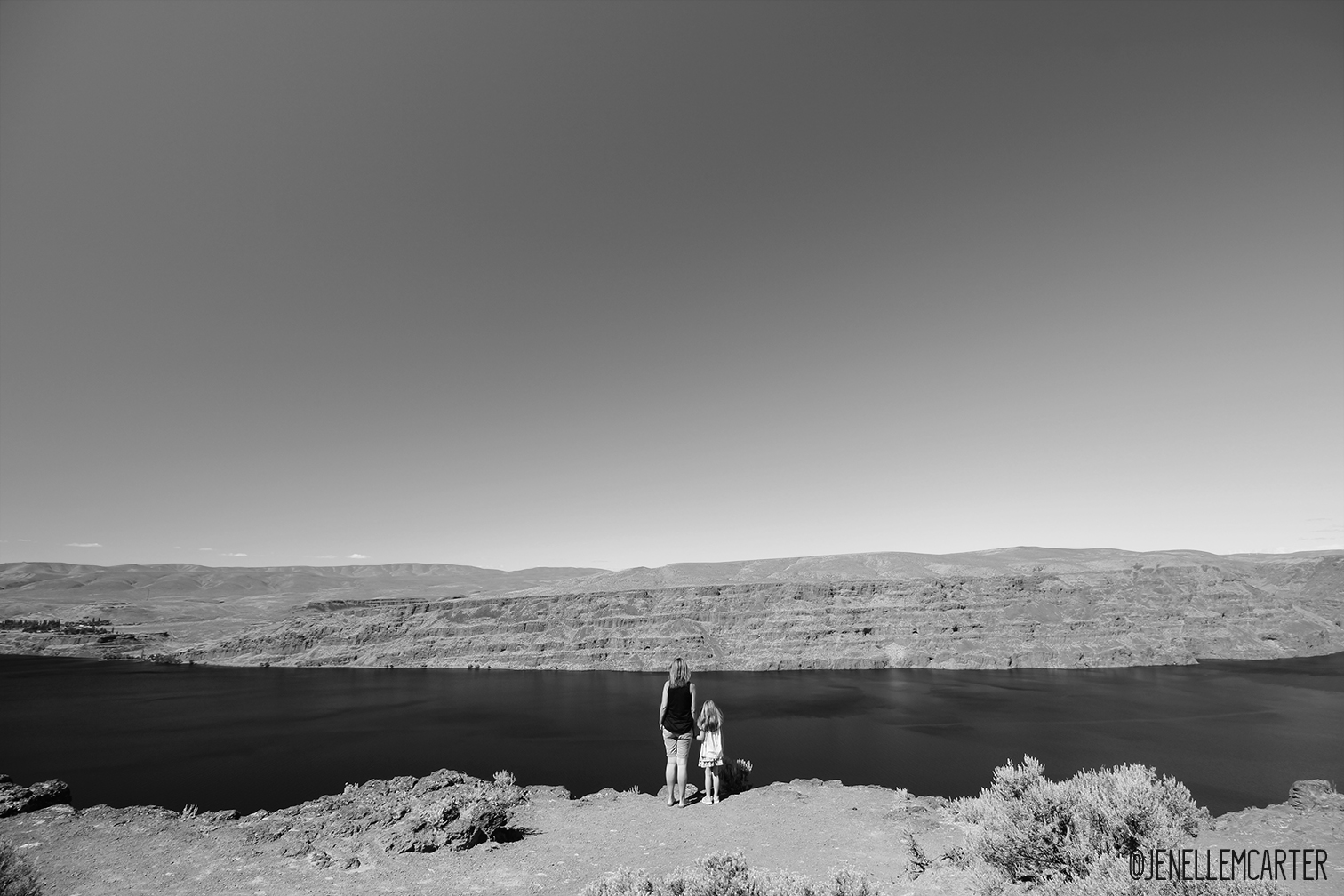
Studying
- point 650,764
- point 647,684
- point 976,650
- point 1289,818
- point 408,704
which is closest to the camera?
point 1289,818

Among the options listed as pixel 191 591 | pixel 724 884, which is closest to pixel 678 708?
pixel 724 884

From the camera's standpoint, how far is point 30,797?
1125 centimetres

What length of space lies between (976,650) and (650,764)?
4343cm

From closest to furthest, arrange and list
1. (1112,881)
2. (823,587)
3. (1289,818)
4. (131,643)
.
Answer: (1112,881) → (1289,818) → (823,587) → (131,643)

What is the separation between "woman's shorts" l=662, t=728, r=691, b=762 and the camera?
9391mm

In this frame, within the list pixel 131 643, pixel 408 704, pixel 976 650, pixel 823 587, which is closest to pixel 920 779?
pixel 408 704

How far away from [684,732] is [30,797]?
13.1 metres

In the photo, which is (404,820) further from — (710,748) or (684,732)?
(710,748)

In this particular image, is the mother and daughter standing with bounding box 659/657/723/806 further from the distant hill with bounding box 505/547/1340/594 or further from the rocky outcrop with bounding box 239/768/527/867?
the distant hill with bounding box 505/547/1340/594

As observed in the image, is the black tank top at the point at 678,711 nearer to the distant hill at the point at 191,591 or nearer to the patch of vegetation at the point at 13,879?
the patch of vegetation at the point at 13,879

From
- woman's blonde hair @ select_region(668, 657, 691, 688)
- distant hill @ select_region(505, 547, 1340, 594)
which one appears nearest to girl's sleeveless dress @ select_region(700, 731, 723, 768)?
woman's blonde hair @ select_region(668, 657, 691, 688)

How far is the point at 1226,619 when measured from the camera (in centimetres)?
5838

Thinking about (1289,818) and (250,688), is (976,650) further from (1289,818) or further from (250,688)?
(250,688)

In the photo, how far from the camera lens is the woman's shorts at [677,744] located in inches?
370
